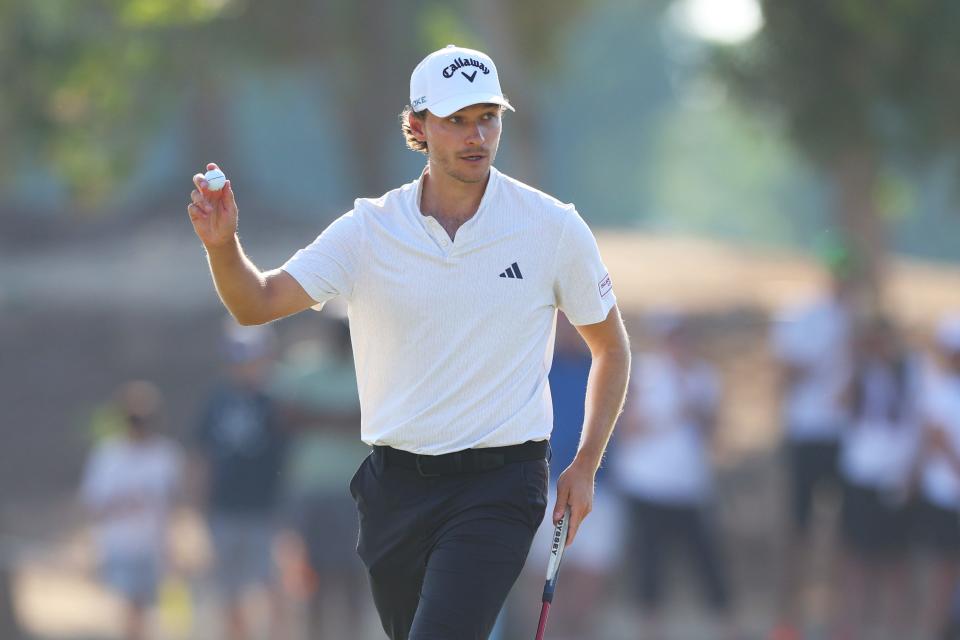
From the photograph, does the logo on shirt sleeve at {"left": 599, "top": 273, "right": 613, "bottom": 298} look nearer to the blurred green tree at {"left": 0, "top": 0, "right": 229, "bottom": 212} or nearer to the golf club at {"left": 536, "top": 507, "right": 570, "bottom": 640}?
the golf club at {"left": 536, "top": 507, "right": 570, "bottom": 640}

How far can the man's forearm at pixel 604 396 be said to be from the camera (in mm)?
5121

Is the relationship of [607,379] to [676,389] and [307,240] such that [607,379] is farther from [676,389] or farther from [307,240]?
[307,240]

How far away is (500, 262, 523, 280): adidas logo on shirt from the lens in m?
4.91

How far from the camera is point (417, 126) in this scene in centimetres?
510

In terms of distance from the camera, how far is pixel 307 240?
2145cm

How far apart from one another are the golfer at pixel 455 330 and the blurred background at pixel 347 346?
5087mm

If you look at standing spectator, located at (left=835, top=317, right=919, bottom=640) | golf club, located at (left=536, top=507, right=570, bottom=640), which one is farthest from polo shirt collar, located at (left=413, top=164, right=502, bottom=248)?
standing spectator, located at (left=835, top=317, right=919, bottom=640)

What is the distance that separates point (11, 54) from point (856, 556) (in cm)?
757

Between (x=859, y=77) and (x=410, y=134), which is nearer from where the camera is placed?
(x=410, y=134)

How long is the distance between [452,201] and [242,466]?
6.10m

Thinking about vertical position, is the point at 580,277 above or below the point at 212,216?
below

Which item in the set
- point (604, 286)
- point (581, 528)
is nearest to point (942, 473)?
point (581, 528)

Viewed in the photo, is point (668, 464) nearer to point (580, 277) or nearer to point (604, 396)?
point (604, 396)

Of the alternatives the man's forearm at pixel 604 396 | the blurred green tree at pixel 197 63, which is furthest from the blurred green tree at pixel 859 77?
the man's forearm at pixel 604 396
